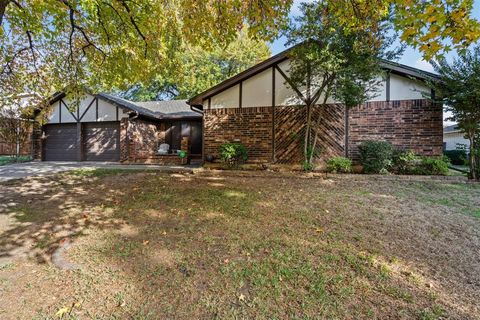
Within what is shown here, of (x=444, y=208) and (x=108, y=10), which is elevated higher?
(x=108, y=10)

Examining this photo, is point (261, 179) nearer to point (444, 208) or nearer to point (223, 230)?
point (223, 230)

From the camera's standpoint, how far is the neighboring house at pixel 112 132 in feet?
41.6

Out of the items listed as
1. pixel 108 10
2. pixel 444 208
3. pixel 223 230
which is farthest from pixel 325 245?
pixel 108 10

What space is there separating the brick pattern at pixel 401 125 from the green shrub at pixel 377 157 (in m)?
0.77

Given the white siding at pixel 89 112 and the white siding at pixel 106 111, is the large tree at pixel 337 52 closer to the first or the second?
the white siding at pixel 89 112

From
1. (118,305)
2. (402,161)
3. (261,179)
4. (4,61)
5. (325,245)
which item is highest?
(4,61)

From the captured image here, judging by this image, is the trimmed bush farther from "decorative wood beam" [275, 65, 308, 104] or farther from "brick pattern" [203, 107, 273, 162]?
"brick pattern" [203, 107, 273, 162]

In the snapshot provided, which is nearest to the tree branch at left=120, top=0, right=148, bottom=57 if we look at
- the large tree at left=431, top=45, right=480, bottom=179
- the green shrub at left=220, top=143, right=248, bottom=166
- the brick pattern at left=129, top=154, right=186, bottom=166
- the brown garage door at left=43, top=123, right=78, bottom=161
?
the green shrub at left=220, top=143, right=248, bottom=166

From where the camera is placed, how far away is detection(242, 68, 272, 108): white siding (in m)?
9.17

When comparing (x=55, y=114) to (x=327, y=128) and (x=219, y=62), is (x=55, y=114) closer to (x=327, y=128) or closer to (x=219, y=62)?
(x=327, y=128)

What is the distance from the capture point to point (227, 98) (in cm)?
966

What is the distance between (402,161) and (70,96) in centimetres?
1074

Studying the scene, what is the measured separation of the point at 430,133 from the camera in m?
7.77

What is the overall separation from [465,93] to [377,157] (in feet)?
8.80
